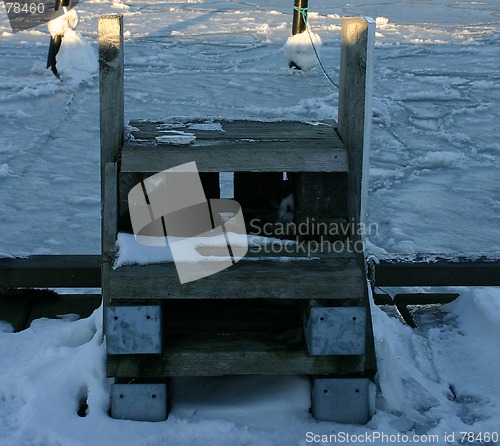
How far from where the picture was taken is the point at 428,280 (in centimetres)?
383

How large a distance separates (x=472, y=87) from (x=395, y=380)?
684 cm

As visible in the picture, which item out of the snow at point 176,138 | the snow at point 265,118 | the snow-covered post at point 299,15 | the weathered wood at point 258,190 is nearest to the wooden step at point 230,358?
the snow at point 265,118

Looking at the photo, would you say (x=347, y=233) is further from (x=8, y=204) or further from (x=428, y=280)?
→ (x=8, y=204)

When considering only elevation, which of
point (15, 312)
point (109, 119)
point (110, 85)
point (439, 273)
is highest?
point (110, 85)

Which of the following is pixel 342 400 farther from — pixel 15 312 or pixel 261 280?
pixel 15 312

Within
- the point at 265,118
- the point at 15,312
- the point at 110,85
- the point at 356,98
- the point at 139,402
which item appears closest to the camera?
the point at 139,402

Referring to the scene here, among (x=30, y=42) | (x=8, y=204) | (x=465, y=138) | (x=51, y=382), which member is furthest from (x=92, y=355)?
(x=30, y=42)

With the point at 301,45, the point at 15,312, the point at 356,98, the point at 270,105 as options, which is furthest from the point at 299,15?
the point at 356,98

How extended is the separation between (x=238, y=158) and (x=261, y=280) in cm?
45

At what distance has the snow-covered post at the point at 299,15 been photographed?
9758 mm

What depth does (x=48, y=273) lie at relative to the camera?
12.5ft

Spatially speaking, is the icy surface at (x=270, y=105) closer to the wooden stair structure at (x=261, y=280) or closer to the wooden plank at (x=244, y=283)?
the wooden stair structure at (x=261, y=280)

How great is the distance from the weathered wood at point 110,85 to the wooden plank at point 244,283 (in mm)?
505

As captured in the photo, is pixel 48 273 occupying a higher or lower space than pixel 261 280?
lower
